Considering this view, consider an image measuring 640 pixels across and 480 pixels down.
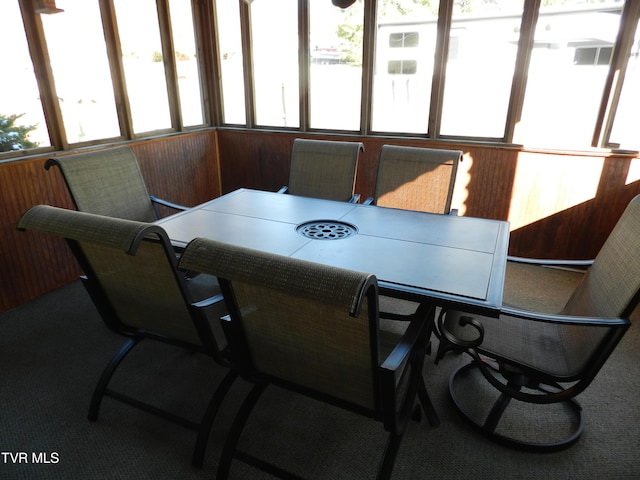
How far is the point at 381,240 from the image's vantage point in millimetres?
1791

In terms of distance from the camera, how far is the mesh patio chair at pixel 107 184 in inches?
83.0

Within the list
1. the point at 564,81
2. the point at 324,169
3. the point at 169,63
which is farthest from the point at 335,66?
the point at 564,81

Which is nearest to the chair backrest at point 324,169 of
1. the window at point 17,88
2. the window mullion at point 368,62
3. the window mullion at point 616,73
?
the window mullion at point 368,62

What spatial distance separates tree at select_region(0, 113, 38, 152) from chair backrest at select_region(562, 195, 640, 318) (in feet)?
10.5

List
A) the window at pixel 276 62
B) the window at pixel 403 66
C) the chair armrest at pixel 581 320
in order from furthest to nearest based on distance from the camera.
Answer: the window at pixel 276 62 → the window at pixel 403 66 → the chair armrest at pixel 581 320

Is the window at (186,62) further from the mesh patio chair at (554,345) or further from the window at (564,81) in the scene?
the mesh patio chair at (554,345)

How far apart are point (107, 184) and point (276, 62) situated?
2162 mm

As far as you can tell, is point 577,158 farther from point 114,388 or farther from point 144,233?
point 114,388

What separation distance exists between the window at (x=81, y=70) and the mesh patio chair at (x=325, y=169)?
4.92 feet

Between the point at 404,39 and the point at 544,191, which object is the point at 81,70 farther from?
the point at 544,191

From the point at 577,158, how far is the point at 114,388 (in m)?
3.33

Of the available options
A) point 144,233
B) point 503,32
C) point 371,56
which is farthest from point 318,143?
point 144,233

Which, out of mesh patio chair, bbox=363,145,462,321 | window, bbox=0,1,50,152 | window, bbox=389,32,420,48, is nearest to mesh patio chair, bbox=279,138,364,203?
mesh patio chair, bbox=363,145,462,321

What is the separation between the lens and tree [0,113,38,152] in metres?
2.43
